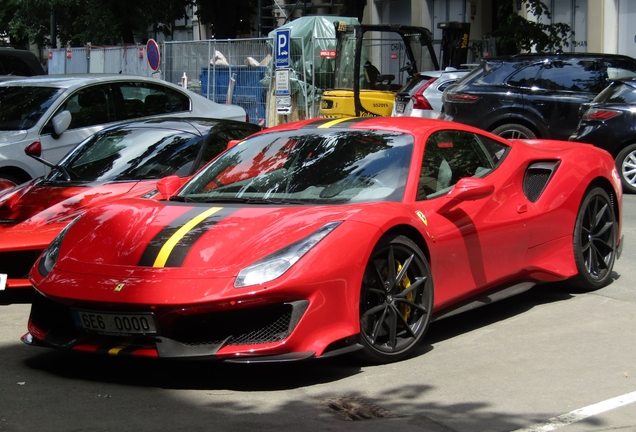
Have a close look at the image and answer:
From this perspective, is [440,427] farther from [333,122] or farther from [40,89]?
[40,89]

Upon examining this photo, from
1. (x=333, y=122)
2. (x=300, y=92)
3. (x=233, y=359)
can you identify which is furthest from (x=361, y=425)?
(x=300, y=92)

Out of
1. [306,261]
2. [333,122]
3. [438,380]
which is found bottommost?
[438,380]

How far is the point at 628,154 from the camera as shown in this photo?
13.5 metres

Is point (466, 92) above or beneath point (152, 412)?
above

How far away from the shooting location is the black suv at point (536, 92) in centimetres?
1468

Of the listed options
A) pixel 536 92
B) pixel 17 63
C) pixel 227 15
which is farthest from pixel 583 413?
pixel 227 15

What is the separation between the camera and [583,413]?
460 centimetres

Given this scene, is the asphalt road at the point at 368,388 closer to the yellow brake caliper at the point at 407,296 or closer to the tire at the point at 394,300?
the tire at the point at 394,300

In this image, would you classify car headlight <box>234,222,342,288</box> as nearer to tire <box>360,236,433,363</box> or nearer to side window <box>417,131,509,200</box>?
tire <box>360,236,433,363</box>

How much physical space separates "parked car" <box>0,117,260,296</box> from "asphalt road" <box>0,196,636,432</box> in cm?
92

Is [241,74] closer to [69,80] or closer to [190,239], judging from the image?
[69,80]

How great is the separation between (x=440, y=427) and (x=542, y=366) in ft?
4.00

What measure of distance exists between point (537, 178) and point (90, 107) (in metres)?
6.09

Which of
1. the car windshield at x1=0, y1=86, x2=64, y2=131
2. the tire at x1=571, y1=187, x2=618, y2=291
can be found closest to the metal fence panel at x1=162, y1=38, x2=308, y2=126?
the car windshield at x1=0, y1=86, x2=64, y2=131
